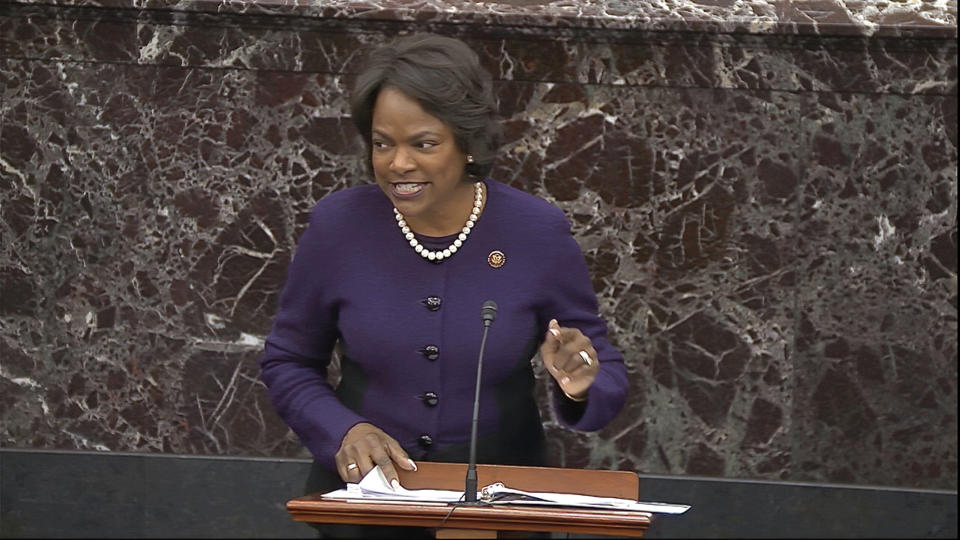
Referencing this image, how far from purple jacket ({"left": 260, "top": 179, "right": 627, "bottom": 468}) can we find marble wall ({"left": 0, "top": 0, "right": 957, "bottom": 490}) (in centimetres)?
162

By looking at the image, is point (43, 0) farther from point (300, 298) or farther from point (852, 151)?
point (852, 151)

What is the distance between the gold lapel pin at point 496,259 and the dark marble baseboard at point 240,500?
2062 mm

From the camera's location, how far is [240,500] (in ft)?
17.5

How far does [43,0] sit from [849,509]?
3535 millimetres

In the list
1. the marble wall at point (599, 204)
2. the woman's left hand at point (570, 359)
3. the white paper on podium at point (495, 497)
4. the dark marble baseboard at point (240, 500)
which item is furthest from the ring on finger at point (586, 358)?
the dark marble baseboard at point (240, 500)

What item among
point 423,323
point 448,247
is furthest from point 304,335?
point 448,247

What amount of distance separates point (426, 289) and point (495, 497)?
2.34 ft

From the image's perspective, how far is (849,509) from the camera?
5273 mm

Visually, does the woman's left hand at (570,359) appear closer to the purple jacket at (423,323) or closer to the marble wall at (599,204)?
the purple jacket at (423,323)

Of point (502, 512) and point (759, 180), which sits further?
point (759, 180)

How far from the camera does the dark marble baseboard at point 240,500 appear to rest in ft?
17.3

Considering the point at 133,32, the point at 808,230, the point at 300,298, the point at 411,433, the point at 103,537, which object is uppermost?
the point at 133,32

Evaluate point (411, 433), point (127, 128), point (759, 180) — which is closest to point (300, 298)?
point (411, 433)

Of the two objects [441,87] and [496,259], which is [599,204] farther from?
[441,87]
